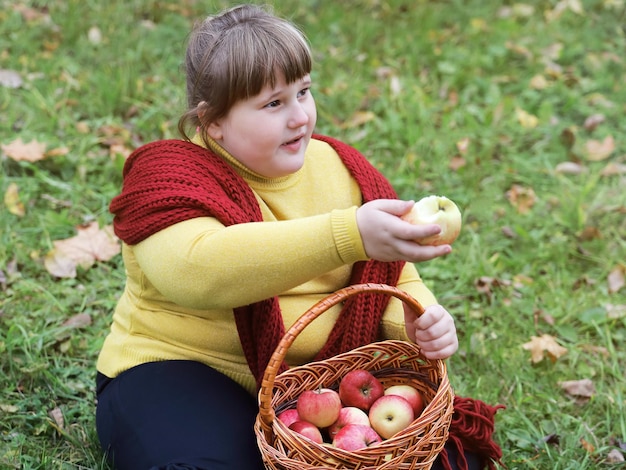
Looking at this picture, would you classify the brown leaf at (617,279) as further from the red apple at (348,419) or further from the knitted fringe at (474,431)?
the red apple at (348,419)

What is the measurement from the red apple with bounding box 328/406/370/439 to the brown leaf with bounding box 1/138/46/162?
80.2 inches

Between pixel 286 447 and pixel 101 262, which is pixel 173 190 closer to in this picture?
pixel 286 447

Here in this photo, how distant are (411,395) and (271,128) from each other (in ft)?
2.27

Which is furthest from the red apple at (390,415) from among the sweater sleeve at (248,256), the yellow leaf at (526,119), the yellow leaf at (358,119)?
the yellow leaf at (526,119)

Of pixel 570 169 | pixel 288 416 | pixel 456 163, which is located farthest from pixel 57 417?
pixel 570 169

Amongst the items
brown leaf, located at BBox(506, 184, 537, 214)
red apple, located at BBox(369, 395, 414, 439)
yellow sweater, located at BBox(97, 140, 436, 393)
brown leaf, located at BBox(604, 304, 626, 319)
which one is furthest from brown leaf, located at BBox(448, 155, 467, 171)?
red apple, located at BBox(369, 395, 414, 439)

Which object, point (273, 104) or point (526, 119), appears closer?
point (273, 104)

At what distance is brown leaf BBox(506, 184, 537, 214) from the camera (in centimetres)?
339

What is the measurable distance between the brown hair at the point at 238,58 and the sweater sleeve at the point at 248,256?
31cm

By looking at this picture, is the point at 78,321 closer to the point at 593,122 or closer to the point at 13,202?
the point at 13,202

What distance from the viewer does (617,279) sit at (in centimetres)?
298

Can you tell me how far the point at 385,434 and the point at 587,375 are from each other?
41.7 inches

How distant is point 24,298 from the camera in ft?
8.80

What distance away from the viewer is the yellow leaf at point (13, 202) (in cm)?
304
